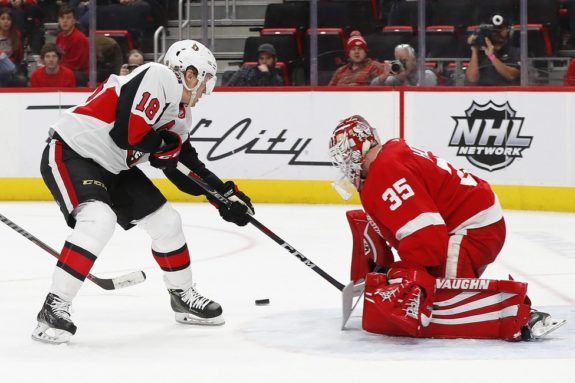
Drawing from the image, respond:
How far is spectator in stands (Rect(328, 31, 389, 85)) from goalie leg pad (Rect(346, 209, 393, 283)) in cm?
421

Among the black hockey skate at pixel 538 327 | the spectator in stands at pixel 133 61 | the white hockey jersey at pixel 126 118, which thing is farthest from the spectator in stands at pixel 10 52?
the black hockey skate at pixel 538 327

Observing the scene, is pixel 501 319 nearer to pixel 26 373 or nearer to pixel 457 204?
pixel 457 204

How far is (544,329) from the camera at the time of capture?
377 cm

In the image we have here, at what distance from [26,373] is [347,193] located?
1.23 metres

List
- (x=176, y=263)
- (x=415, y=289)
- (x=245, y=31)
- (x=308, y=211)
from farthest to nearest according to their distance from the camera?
1. (x=245, y=31)
2. (x=308, y=211)
3. (x=176, y=263)
4. (x=415, y=289)

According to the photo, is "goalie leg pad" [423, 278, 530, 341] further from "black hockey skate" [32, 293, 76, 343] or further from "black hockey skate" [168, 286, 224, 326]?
"black hockey skate" [32, 293, 76, 343]

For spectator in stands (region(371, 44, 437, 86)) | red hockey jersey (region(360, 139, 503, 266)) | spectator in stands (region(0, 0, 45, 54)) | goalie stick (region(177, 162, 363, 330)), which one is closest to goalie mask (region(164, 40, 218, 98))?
goalie stick (region(177, 162, 363, 330))

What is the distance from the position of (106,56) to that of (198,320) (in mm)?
4839

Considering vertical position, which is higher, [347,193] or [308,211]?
[347,193]

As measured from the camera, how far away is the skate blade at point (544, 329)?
376cm

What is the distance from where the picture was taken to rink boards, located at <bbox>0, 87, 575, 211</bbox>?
25.2 feet

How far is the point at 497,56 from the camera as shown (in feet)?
25.9

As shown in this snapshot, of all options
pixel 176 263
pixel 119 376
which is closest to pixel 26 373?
pixel 119 376

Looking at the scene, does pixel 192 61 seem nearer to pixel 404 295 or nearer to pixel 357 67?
pixel 404 295
